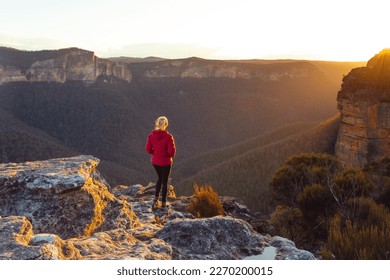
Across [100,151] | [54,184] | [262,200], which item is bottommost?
[100,151]

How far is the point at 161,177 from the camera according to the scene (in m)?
8.70

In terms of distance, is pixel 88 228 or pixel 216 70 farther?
pixel 216 70

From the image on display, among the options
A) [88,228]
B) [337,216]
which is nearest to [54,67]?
[88,228]

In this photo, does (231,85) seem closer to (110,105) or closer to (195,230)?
(110,105)

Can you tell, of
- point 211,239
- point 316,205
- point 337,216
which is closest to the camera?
point 211,239

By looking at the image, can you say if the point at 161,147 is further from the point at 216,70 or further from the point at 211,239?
the point at 216,70

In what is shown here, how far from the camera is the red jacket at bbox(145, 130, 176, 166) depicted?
8.29 meters

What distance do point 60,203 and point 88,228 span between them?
60 cm

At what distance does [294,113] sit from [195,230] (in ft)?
369

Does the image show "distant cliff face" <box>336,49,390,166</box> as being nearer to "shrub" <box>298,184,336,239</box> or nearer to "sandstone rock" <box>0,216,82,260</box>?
"shrub" <box>298,184,336,239</box>

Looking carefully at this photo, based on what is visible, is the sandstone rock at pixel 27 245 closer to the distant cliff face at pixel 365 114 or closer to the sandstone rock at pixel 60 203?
the sandstone rock at pixel 60 203

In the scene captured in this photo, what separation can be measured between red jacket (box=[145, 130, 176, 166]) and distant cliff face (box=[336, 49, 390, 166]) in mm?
28040

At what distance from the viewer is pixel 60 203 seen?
5.98 metres

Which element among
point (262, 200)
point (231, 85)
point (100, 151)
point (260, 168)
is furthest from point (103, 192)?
point (231, 85)
